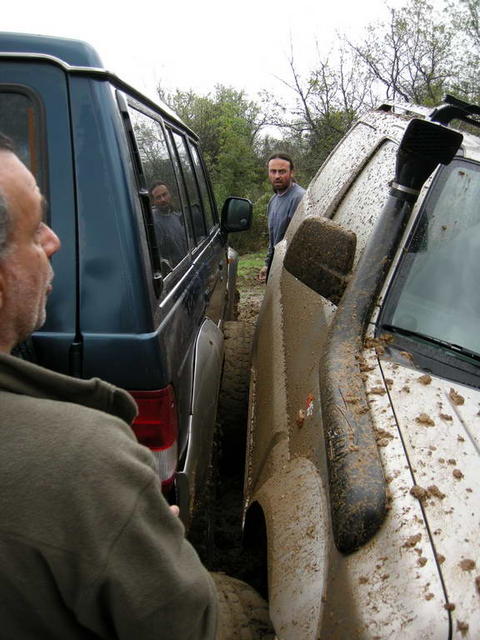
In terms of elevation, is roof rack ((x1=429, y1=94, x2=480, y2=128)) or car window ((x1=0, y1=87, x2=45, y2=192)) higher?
roof rack ((x1=429, y1=94, x2=480, y2=128))

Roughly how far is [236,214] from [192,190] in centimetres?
83

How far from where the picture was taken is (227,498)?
3303mm

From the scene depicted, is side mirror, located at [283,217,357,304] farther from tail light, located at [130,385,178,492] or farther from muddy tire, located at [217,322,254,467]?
muddy tire, located at [217,322,254,467]

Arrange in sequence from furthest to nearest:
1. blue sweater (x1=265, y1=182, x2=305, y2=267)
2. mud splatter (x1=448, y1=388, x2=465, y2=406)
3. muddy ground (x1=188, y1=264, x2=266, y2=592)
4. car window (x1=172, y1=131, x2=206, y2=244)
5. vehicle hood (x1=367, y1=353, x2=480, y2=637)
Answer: blue sweater (x1=265, y1=182, x2=305, y2=267) → car window (x1=172, y1=131, x2=206, y2=244) → muddy ground (x1=188, y1=264, x2=266, y2=592) → mud splatter (x1=448, y1=388, x2=465, y2=406) → vehicle hood (x1=367, y1=353, x2=480, y2=637)

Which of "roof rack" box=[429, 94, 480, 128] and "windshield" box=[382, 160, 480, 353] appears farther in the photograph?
Answer: "roof rack" box=[429, 94, 480, 128]

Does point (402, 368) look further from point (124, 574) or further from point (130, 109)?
point (130, 109)

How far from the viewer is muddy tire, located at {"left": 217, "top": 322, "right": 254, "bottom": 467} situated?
3381 millimetres

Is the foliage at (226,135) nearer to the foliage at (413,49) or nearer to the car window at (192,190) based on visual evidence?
the foliage at (413,49)

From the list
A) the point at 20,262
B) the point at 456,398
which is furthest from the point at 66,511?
the point at 456,398

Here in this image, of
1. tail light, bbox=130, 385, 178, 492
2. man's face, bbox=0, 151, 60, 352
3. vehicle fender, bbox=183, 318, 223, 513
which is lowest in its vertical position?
vehicle fender, bbox=183, 318, 223, 513

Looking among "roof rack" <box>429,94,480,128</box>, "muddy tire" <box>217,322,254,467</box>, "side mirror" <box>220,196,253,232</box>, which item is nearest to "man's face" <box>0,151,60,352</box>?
"roof rack" <box>429,94,480,128</box>

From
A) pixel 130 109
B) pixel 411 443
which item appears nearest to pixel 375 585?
pixel 411 443

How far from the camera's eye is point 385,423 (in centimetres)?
152

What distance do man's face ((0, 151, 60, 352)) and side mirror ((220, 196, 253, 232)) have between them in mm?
3518
